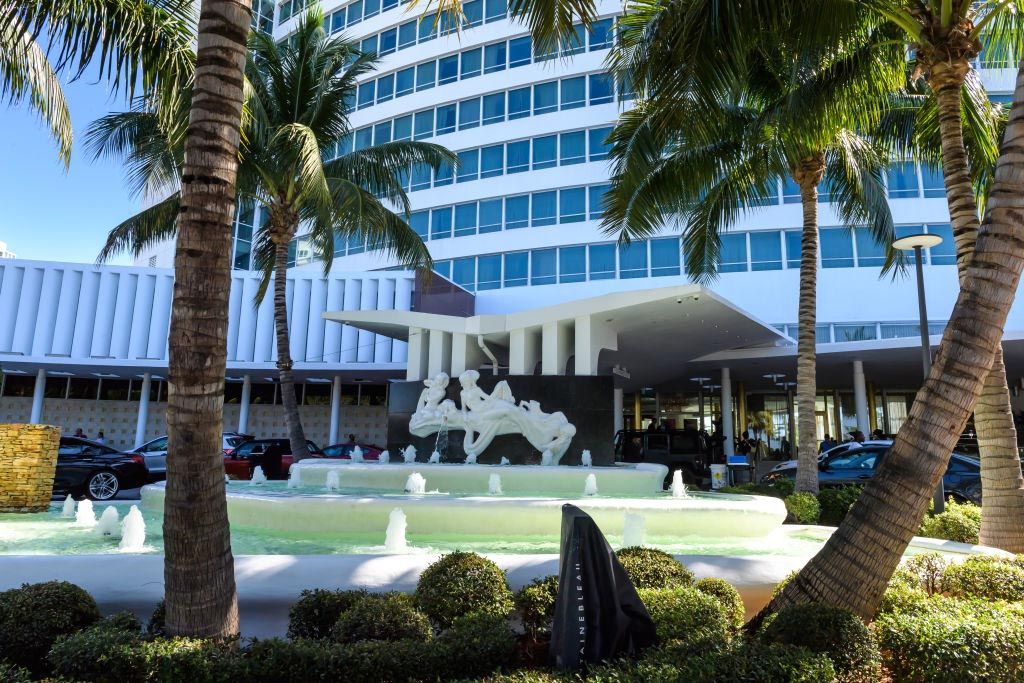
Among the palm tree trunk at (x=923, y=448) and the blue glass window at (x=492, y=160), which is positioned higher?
the blue glass window at (x=492, y=160)

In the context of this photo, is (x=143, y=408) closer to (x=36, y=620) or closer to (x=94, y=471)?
(x=94, y=471)

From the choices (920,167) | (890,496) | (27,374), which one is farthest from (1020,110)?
(27,374)

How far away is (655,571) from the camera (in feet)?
19.8

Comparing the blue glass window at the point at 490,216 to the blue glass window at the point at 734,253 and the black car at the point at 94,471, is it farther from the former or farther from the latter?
the black car at the point at 94,471

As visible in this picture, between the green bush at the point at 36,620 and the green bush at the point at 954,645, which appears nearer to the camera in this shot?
the green bush at the point at 954,645

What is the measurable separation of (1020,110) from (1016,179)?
30.7 inches

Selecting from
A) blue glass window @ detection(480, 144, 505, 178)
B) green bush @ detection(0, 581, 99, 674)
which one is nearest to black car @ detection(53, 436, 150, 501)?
green bush @ detection(0, 581, 99, 674)

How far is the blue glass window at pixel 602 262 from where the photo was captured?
29984 mm

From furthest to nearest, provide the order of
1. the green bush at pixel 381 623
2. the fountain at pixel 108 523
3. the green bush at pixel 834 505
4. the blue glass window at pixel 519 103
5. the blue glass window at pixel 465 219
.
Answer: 1. the blue glass window at pixel 519 103
2. the blue glass window at pixel 465 219
3. the green bush at pixel 834 505
4. the fountain at pixel 108 523
5. the green bush at pixel 381 623

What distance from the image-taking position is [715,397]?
34.2 m

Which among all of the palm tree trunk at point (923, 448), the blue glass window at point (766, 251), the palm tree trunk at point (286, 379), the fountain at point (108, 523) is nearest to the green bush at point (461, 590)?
the palm tree trunk at point (923, 448)

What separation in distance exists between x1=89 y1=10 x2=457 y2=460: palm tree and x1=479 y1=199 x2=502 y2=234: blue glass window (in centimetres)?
1216

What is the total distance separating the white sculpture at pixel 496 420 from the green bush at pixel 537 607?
1053cm

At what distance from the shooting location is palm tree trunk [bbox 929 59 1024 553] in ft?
27.8
